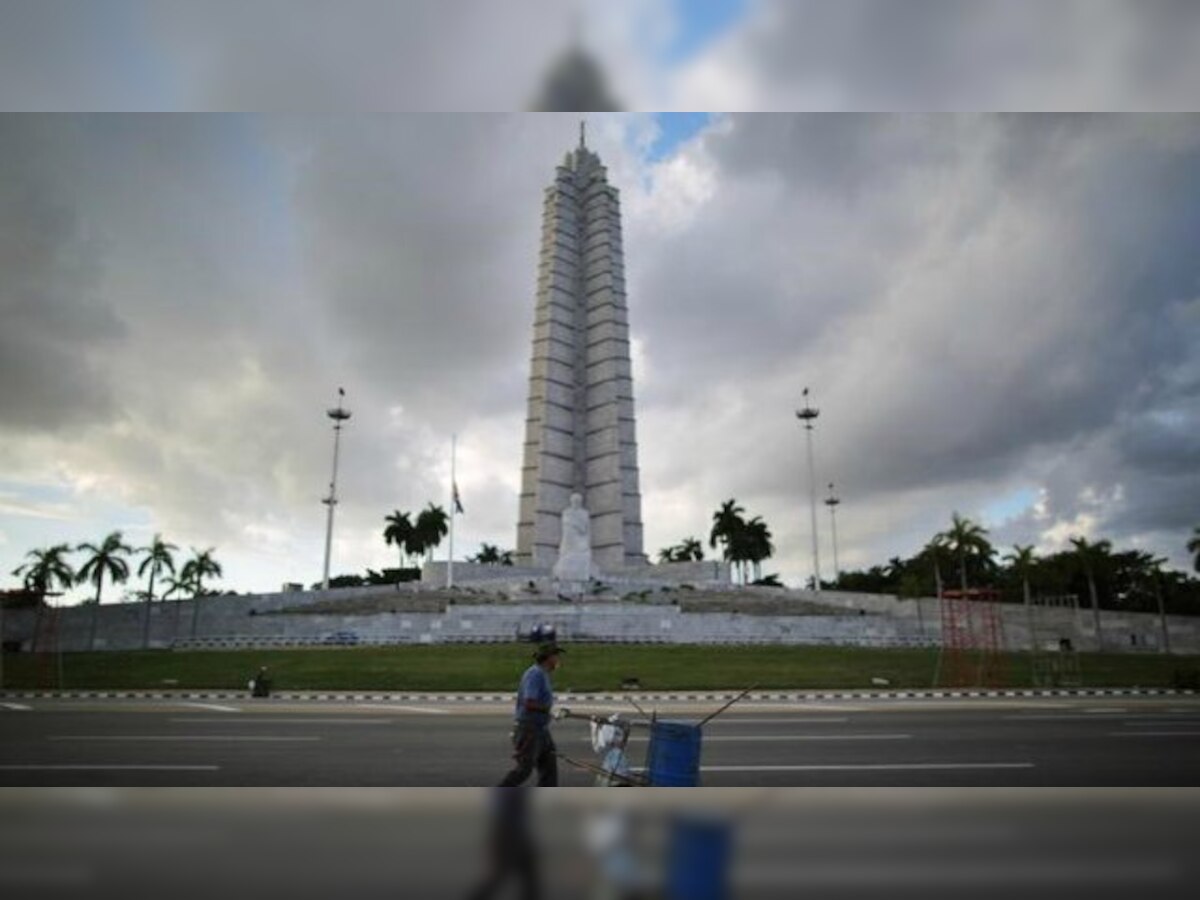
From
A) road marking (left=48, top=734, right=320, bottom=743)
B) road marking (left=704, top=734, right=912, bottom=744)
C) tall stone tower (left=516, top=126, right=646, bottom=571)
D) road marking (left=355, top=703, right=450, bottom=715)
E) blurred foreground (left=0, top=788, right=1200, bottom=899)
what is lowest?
road marking (left=355, top=703, right=450, bottom=715)

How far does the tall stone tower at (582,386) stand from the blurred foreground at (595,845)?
65.6 meters

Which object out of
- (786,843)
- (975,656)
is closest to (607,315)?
(975,656)

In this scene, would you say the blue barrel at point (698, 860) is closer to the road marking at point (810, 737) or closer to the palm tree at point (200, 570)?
the road marking at point (810, 737)

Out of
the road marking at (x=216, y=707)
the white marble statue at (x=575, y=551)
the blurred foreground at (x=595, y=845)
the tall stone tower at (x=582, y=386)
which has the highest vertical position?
the tall stone tower at (x=582, y=386)

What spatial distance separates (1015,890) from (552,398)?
7110 centimetres

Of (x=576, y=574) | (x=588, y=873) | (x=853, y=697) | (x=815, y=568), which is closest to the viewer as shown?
(x=588, y=873)

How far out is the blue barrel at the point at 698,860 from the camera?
79.4 inches

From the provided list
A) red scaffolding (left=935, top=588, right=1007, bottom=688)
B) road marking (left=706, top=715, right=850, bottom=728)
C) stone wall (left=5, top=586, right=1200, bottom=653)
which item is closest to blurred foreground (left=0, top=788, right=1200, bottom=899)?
road marking (left=706, top=715, right=850, bottom=728)

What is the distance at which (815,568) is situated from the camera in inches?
2489

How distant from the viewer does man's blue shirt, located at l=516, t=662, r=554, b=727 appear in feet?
22.9

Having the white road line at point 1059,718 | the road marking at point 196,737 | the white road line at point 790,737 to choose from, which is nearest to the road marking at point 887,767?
the white road line at point 790,737

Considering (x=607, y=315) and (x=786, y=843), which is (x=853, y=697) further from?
(x=607, y=315)

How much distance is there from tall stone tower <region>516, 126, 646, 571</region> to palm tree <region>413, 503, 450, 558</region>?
2917 centimetres

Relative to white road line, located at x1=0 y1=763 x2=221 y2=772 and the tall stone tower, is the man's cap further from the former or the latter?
the tall stone tower
